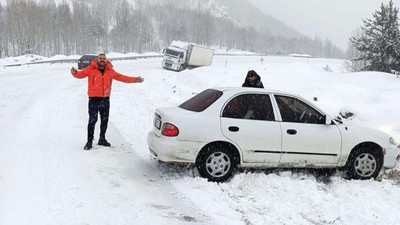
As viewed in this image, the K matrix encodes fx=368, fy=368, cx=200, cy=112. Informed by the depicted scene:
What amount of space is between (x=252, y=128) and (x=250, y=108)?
39 cm

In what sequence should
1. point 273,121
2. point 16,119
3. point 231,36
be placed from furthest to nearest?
point 231,36
point 16,119
point 273,121

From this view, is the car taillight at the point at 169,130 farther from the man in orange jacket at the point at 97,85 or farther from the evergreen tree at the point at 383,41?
the evergreen tree at the point at 383,41

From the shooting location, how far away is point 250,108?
6.26 metres

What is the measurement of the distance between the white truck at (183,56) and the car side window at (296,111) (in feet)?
82.0

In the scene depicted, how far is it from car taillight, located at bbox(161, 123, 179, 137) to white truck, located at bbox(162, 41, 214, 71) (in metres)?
25.4

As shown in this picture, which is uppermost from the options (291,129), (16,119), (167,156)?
(291,129)

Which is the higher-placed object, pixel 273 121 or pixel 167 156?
pixel 273 121

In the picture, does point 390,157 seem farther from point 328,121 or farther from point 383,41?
point 383,41

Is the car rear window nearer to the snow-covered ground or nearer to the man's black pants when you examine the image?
the snow-covered ground

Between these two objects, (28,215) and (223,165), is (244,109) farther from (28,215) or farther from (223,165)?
(28,215)

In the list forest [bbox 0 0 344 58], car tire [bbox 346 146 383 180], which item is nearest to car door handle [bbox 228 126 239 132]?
car tire [bbox 346 146 383 180]

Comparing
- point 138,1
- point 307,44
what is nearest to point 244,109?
point 307,44

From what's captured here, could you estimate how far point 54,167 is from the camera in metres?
6.29

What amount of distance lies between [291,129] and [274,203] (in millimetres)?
1509
